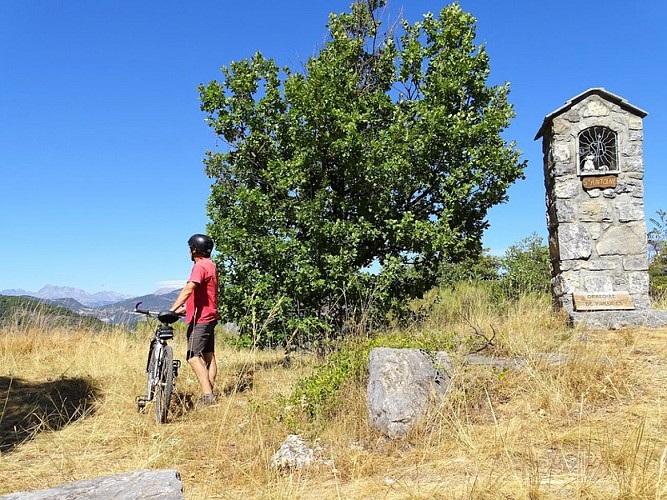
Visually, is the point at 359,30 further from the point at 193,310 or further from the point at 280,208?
the point at 193,310

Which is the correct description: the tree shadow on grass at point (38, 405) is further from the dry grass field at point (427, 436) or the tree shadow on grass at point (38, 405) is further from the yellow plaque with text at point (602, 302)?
the yellow plaque with text at point (602, 302)

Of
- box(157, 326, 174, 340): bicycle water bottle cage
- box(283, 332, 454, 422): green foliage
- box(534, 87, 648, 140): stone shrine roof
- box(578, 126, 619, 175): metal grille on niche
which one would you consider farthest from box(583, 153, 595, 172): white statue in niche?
box(157, 326, 174, 340): bicycle water bottle cage

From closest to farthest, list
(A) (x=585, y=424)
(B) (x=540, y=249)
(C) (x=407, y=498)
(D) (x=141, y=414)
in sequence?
(C) (x=407, y=498) → (A) (x=585, y=424) → (D) (x=141, y=414) → (B) (x=540, y=249)

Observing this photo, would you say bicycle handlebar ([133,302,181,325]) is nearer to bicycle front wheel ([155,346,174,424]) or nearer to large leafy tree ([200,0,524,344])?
bicycle front wheel ([155,346,174,424])

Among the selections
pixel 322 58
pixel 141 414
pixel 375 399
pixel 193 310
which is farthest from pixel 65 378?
pixel 322 58

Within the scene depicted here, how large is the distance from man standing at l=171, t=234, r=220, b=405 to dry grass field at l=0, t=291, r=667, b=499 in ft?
1.42

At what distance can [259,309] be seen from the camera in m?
8.02

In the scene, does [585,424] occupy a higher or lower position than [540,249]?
lower

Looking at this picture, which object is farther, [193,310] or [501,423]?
[193,310]

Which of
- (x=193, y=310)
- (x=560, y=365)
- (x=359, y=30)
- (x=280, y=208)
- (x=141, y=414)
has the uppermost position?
(x=359, y=30)

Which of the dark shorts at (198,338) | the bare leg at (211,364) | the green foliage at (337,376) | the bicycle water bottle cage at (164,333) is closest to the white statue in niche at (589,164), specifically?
the green foliage at (337,376)

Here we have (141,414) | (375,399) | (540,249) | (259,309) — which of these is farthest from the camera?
(540,249)

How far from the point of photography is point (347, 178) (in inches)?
325

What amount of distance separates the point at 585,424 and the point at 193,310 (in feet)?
13.9
